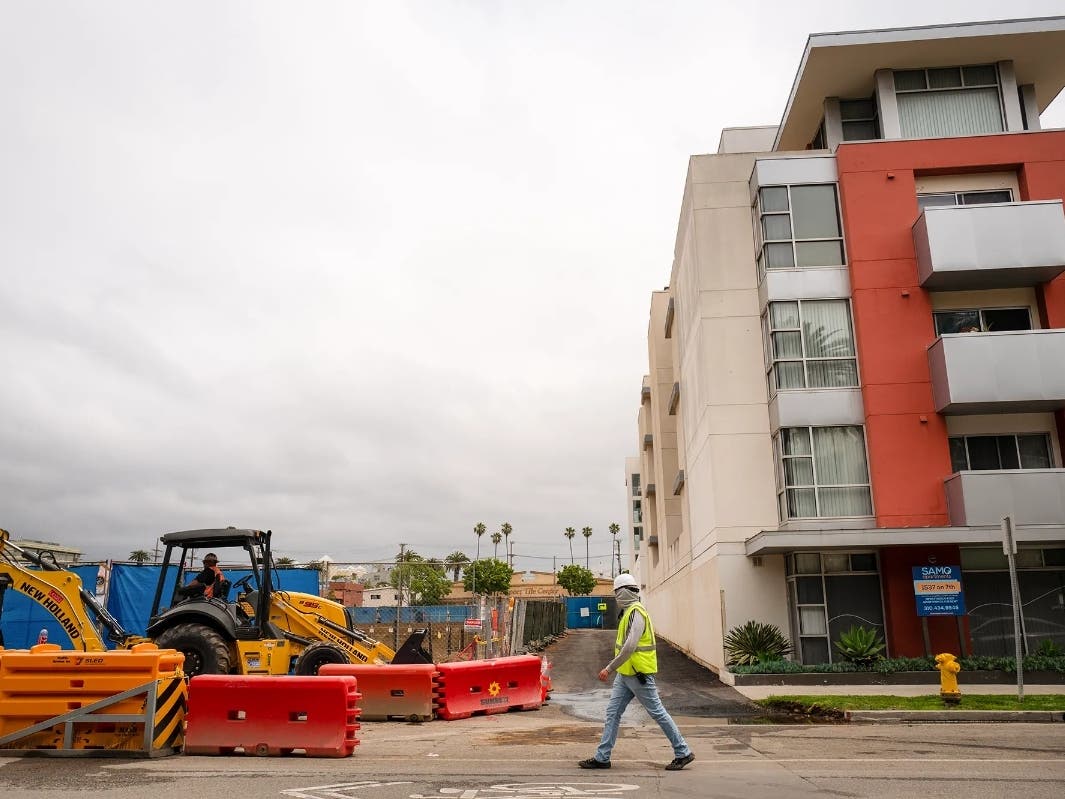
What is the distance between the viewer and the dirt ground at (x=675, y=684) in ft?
49.8

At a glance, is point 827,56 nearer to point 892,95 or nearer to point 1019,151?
point 892,95

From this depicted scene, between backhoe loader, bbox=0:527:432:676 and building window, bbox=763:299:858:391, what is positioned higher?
building window, bbox=763:299:858:391

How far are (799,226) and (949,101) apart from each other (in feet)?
17.0

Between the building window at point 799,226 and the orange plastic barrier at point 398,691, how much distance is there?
13.9m

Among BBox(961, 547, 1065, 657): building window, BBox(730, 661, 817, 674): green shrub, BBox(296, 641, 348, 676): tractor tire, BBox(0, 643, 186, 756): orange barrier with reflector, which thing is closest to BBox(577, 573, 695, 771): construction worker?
BBox(0, 643, 186, 756): orange barrier with reflector

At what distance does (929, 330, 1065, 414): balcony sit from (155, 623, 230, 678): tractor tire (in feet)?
51.6

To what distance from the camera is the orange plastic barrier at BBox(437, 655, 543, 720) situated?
1347 cm

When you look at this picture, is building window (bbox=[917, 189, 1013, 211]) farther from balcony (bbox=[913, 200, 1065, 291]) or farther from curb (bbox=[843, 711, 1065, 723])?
curb (bbox=[843, 711, 1065, 723])

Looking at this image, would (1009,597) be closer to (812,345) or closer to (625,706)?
(812,345)

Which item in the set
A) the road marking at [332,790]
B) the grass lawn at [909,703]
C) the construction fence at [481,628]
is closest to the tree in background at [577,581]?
the construction fence at [481,628]

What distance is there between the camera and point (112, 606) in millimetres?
20250

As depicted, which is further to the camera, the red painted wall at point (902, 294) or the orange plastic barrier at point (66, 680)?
the red painted wall at point (902, 294)

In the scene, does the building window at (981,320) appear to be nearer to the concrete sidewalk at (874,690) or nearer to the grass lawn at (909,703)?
the concrete sidewalk at (874,690)

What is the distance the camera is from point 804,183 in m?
22.6
